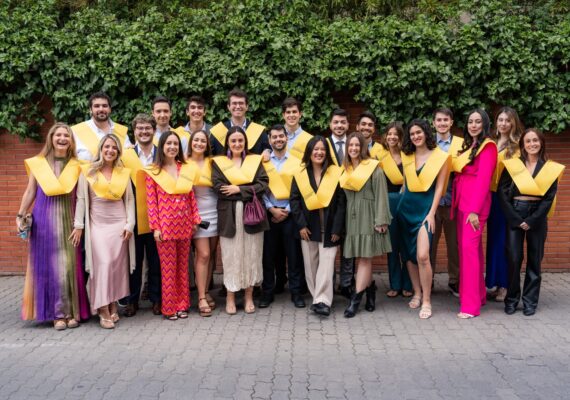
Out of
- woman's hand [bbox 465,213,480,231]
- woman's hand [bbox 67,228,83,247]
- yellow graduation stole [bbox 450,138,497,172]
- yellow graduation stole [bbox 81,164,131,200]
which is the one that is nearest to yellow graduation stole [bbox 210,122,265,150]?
yellow graduation stole [bbox 81,164,131,200]

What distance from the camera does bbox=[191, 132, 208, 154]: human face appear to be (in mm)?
6023

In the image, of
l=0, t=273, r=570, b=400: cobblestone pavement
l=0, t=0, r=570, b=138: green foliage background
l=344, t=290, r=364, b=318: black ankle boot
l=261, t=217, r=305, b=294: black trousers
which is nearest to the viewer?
l=0, t=273, r=570, b=400: cobblestone pavement

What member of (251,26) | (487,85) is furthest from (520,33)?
(251,26)

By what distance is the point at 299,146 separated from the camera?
6645mm

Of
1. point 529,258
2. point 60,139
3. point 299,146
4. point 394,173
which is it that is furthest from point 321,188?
point 60,139

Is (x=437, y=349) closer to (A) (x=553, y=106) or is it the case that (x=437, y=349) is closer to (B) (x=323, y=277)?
(B) (x=323, y=277)

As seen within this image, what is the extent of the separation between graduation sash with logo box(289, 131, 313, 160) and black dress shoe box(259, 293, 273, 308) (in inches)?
62.1

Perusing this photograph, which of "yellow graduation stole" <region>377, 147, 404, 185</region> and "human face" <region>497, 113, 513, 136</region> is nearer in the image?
"human face" <region>497, 113, 513, 136</region>

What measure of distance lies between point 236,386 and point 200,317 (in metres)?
1.88

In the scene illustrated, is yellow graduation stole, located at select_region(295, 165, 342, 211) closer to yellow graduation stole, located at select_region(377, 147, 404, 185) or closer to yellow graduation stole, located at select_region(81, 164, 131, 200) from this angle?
yellow graduation stole, located at select_region(377, 147, 404, 185)

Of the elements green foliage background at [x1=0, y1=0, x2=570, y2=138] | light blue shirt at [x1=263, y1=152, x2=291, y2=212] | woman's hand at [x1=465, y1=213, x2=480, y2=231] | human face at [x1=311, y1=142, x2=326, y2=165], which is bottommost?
woman's hand at [x1=465, y1=213, x2=480, y2=231]

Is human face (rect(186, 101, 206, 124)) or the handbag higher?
human face (rect(186, 101, 206, 124))

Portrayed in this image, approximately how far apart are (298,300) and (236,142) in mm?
1876

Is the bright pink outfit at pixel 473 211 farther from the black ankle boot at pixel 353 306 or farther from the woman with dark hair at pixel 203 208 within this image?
the woman with dark hair at pixel 203 208
